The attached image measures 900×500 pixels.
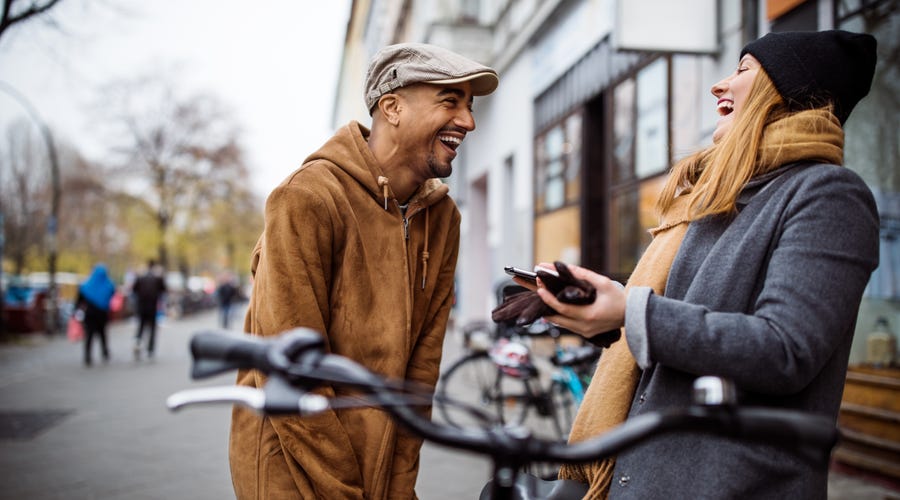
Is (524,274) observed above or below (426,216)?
below

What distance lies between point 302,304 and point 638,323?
89cm

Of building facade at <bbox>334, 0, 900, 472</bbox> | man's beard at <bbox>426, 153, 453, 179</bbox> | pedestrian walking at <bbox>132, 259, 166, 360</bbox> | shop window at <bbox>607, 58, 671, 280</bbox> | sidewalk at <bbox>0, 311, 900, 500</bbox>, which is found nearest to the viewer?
man's beard at <bbox>426, 153, 453, 179</bbox>

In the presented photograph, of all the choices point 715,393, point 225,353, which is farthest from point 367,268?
point 715,393

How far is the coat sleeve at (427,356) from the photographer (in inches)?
79.0

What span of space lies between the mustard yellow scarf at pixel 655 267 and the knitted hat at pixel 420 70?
68cm

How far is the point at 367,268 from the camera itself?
77.9 inches

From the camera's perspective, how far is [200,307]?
40.1 metres

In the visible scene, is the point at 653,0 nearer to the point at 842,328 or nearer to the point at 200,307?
the point at 842,328

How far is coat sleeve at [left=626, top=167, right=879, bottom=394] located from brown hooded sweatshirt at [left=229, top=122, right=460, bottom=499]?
855mm

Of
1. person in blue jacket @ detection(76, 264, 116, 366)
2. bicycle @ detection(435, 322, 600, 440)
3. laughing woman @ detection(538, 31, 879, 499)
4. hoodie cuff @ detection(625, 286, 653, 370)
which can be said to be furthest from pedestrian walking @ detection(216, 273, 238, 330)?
hoodie cuff @ detection(625, 286, 653, 370)

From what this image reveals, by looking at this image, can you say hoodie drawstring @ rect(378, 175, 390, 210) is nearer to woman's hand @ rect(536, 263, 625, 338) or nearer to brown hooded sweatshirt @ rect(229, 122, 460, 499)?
brown hooded sweatshirt @ rect(229, 122, 460, 499)

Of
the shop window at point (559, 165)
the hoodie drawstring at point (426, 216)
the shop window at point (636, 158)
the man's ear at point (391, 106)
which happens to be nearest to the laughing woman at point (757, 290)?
the hoodie drawstring at point (426, 216)

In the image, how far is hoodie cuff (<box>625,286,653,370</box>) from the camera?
131cm

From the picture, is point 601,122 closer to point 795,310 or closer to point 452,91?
point 452,91
